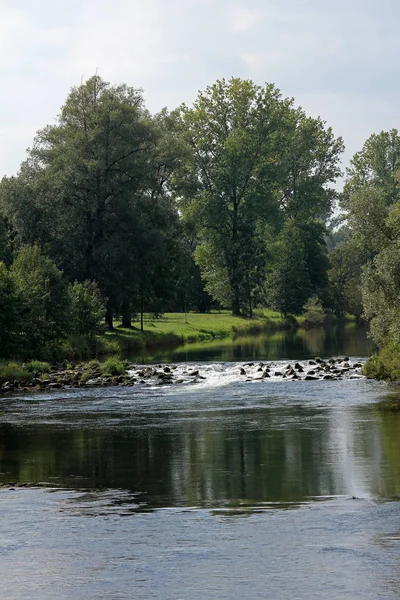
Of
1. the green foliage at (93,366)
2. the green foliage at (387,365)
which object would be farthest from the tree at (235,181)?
the green foliage at (387,365)

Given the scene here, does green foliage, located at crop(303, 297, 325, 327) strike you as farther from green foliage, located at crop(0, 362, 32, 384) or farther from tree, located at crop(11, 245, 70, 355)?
green foliage, located at crop(0, 362, 32, 384)

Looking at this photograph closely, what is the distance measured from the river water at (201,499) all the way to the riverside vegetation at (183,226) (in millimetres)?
12123

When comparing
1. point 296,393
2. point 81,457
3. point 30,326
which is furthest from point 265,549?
point 30,326

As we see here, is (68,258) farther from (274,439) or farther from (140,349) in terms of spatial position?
(274,439)

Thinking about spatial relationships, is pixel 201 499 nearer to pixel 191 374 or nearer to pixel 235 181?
pixel 191 374

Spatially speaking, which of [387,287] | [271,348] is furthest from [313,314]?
[387,287]

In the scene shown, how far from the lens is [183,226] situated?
292 feet

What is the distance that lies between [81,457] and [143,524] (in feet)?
28.3

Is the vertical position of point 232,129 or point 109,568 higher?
point 232,129

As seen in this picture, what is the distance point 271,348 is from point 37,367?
2387 centimetres

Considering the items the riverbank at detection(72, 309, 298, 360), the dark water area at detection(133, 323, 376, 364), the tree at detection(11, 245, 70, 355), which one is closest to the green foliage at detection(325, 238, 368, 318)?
the riverbank at detection(72, 309, 298, 360)

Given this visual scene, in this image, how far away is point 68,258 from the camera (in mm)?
71188

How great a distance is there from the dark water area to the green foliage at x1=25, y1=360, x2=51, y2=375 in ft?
30.3

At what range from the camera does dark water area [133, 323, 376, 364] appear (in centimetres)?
6041
